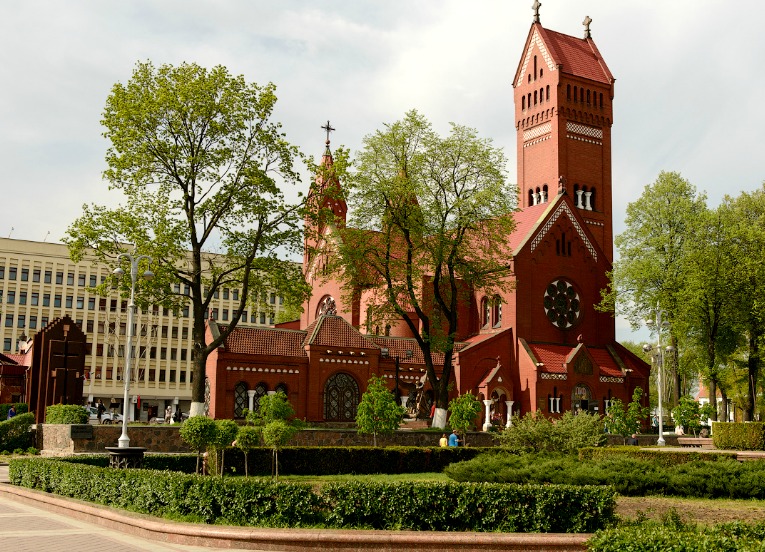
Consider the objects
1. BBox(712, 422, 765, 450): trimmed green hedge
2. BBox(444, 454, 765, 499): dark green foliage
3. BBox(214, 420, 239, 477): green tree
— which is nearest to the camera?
BBox(444, 454, 765, 499): dark green foliage

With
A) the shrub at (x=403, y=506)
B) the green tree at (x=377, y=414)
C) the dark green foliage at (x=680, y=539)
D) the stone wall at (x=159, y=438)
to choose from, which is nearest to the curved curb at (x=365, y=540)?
the shrub at (x=403, y=506)

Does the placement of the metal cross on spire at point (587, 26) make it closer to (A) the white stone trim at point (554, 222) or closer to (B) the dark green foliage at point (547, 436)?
(A) the white stone trim at point (554, 222)

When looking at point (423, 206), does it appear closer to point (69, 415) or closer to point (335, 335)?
point (335, 335)

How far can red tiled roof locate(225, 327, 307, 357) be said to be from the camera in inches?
1816

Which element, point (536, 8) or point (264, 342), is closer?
point (264, 342)

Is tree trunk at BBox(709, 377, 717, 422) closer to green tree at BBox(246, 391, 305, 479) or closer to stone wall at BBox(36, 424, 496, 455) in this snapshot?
stone wall at BBox(36, 424, 496, 455)

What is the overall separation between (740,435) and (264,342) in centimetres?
2605

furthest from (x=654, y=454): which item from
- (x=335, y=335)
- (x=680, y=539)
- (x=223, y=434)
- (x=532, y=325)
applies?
(x=532, y=325)

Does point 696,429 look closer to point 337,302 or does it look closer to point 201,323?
point 337,302

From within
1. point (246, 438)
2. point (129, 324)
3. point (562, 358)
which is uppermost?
point (129, 324)

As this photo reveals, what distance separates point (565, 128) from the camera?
5975cm

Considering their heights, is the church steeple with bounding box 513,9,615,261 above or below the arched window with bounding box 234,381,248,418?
above

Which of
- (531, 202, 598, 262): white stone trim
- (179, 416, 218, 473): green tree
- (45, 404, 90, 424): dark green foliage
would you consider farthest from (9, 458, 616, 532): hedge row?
(531, 202, 598, 262): white stone trim

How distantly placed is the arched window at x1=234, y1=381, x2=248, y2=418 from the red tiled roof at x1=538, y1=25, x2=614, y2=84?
33.9 metres
